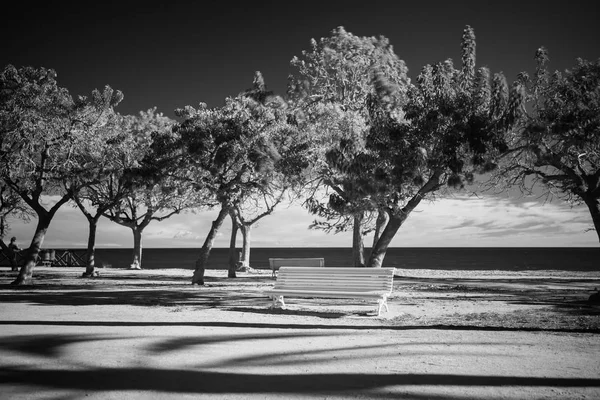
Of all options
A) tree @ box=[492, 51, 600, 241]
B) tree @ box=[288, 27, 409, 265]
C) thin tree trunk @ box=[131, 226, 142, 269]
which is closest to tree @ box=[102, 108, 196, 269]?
thin tree trunk @ box=[131, 226, 142, 269]

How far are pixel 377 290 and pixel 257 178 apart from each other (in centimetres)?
760

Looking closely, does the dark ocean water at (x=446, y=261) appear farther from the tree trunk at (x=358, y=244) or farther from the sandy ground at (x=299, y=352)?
the sandy ground at (x=299, y=352)

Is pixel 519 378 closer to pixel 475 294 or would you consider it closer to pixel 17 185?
pixel 475 294

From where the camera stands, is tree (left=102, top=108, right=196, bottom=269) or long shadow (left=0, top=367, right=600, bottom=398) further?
tree (left=102, top=108, right=196, bottom=269)

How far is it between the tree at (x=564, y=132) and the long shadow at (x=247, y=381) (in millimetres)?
7261

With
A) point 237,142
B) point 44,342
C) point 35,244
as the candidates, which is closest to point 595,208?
point 237,142

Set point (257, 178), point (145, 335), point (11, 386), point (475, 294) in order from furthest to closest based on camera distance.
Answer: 1. point (257, 178)
2. point (475, 294)
3. point (145, 335)
4. point (11, 386)

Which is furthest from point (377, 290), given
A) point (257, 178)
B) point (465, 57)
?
point (257, 178)

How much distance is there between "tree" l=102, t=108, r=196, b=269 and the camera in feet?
50.7

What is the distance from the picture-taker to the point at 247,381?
4.80 metres

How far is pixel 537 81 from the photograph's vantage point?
1175cm

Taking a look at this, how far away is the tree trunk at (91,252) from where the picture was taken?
2248 cm

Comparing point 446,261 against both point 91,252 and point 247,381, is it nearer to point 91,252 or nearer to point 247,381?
point 91,252

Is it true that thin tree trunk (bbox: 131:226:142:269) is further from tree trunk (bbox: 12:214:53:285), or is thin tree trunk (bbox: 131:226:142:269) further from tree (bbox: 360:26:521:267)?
tree (bbox: 360:26:521:267)
